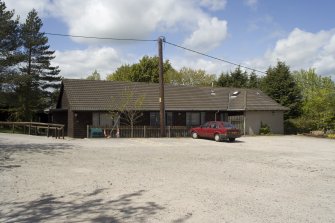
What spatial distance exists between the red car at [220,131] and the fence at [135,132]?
2.70 meters

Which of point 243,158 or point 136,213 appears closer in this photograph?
point 136,213

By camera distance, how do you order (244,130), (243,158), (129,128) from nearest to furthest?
(243,158) → (129,128) → (244,130)

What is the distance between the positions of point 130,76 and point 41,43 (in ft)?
49.7

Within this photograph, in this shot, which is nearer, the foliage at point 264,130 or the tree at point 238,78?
the foliage at point 264,130

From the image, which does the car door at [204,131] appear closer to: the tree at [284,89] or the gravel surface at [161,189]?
the gravel surface at [161,189]

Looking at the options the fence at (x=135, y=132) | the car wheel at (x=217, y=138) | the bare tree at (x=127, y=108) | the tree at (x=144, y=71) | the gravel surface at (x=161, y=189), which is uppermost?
the tree at (x=144, y=71)

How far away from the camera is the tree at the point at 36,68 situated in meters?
47.9

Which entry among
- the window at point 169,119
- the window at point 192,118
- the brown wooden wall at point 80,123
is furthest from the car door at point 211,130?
the brown wooden wall at point 80,123

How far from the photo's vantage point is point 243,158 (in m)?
18.7

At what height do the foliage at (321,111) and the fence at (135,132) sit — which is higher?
the foliage at (321,111)

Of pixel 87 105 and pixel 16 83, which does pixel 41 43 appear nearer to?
pixel 16 83

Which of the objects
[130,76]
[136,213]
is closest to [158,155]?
[136,213]

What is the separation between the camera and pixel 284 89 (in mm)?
50312

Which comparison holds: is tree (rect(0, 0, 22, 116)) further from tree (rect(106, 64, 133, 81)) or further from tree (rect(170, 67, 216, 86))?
tree (rect(170, 67, 216, 86))
